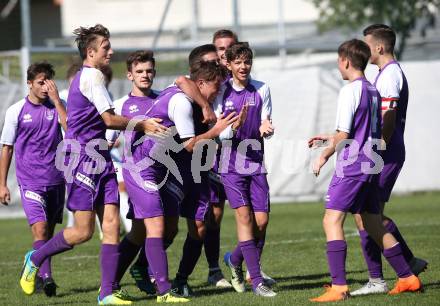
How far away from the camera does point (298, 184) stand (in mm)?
20125

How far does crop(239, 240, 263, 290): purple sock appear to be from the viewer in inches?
336

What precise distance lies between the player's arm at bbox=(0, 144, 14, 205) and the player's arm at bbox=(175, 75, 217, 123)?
7.36 feet

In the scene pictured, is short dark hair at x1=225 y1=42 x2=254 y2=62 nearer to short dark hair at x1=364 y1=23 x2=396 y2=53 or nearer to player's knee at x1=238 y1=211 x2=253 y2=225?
short dark hair at x1=364 y1=23 x2=396 y2=53

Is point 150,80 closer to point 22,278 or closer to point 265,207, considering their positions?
point 265,207

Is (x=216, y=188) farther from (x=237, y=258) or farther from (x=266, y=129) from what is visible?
(x=266, y=129)

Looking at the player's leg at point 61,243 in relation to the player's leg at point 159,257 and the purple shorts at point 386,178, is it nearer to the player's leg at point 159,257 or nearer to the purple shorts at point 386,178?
the player's leg at point 159,257

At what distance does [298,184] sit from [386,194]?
1148cm

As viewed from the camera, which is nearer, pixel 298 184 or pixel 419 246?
pixel 419 246

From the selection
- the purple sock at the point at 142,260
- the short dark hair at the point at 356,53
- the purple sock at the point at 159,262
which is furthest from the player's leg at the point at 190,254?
the short dark hair at the point at 356,53

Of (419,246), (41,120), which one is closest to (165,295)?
(41,120)

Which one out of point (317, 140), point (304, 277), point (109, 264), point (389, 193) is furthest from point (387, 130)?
point (109, 264)

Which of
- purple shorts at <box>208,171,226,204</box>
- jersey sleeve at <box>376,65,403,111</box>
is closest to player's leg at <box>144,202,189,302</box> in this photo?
purple shorts at <box>208,171,226,204</box>

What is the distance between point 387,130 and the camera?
848cm

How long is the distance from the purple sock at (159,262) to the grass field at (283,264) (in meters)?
0.26
